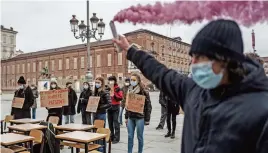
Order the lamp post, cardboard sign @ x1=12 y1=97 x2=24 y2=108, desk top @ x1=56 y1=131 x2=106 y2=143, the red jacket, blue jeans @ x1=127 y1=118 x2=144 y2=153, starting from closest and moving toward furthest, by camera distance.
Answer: desk top @ x1=56 y1=131 x2=106 y2=143 → blue jeans @ x1=127 y1=118 x2=144 y2=153 → cardboard sign @ x1=12 y1=97 x2=24 y2=108 → the red jacket → the lamp post

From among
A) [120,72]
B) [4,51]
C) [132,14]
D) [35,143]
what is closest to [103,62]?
[120,72]

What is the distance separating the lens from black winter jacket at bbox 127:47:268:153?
1.38 metres

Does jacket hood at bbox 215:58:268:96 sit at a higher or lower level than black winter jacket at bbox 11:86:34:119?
higher

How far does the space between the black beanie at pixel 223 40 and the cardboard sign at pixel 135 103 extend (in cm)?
501

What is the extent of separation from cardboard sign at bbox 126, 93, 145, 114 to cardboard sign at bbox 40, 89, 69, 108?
2.36 meters

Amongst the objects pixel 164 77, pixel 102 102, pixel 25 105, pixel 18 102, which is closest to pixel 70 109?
pixel 25 105

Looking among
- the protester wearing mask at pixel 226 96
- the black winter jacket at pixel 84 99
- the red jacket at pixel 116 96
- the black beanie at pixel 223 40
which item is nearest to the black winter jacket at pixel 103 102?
the red jacket at pixel 116 96

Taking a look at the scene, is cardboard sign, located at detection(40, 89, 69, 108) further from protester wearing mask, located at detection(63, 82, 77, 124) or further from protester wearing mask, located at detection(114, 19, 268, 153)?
protester wearing mask, located at detection(114, 19, 268, 153)

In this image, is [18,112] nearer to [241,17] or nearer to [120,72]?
[241,17]

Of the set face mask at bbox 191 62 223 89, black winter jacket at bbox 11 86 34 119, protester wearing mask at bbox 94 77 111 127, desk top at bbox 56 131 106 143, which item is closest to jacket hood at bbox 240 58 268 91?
face mask at bbox 191 62 223 89

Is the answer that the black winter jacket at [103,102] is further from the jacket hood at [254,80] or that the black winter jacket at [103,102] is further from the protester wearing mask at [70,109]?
the jacket hood at [254,80]

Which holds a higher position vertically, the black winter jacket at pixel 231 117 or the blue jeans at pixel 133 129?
the black winter jacket at pixel 231 117

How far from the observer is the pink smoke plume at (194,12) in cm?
152

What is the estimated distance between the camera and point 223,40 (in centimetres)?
144
